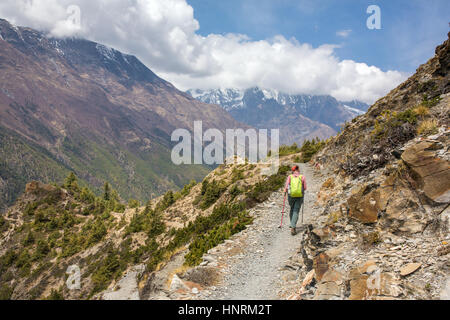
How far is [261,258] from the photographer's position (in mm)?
11047

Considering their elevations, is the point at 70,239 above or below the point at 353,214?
below

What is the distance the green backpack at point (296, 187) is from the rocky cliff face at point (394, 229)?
145 centimetres

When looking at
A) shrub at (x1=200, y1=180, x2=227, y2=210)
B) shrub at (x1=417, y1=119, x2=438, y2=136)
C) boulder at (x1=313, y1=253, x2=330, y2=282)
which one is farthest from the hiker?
shrub at (x1=200, y1=180, x2=227, y2=210)

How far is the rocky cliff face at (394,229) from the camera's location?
6119mm

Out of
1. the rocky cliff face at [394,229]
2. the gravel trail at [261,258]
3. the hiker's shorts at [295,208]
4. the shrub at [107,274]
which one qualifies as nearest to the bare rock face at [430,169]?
the rocky cliff face at [394,229]

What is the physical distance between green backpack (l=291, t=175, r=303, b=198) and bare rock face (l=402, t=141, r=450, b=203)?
468 centimetres

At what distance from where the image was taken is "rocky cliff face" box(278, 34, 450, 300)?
612 cm

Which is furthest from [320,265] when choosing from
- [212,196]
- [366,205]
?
[212,196]

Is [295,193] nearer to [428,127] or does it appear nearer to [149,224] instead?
[428,127]
